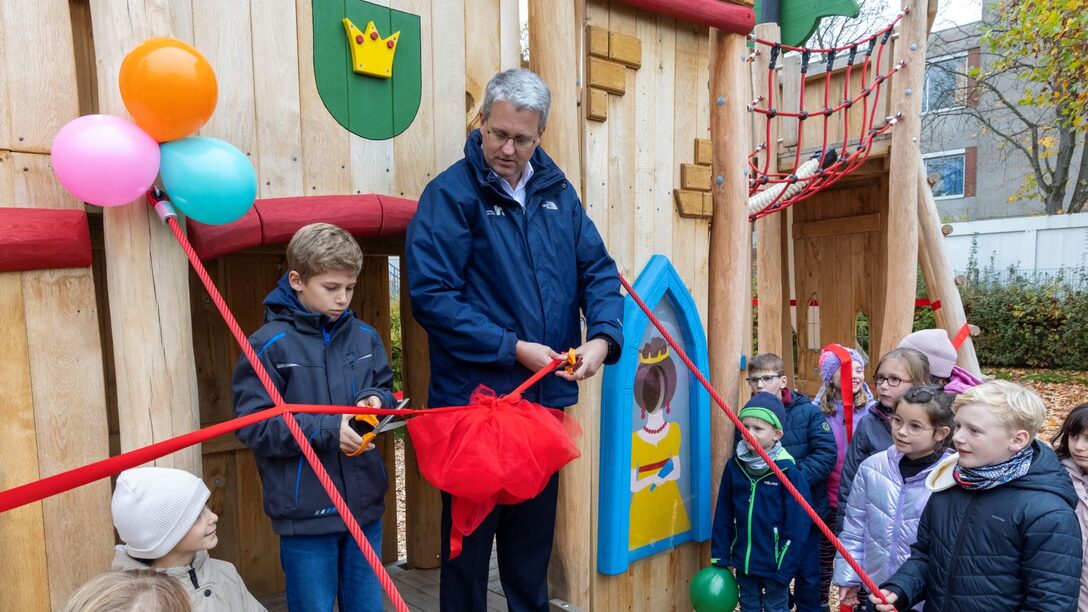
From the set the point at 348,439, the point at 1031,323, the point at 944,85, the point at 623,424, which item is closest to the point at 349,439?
the point at 348,439

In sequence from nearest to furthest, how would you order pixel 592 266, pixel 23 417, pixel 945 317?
pixel 23 417
pixel 592 266
pixel 945 317

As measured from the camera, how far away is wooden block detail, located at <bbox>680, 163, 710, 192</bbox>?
3.58m

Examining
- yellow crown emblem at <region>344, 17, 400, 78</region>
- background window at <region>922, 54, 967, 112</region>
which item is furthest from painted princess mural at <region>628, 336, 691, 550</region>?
background window at <region>922, 54, 967, 112</region>

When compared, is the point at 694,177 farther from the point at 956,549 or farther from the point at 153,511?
the point at 153,511

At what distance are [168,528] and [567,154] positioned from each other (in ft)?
6.51

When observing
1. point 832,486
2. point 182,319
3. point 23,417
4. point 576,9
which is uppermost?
point 576,9

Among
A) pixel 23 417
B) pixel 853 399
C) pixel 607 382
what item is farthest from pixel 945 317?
pixel 23 417

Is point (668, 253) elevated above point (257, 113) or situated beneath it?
situated beneath

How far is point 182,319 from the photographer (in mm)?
2148

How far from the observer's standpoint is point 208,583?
1.94 m

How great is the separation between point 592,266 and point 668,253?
3.62ft

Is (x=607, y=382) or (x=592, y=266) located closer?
(x=592, y=266)

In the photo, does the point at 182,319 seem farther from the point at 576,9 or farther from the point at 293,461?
the point at 576,9

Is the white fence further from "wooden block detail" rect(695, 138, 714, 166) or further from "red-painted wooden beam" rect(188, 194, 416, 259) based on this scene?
"red-painted wooden beam" rect(188, 194, 416, 259)
